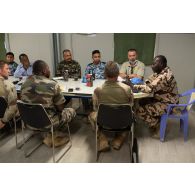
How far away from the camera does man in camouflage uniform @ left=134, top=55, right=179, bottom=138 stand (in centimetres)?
261

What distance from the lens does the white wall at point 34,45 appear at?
4.53 m

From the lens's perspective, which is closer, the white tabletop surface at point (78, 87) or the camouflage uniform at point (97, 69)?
the white tabletop surface at point (78, 87)

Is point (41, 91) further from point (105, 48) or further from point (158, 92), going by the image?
point (105, 48)

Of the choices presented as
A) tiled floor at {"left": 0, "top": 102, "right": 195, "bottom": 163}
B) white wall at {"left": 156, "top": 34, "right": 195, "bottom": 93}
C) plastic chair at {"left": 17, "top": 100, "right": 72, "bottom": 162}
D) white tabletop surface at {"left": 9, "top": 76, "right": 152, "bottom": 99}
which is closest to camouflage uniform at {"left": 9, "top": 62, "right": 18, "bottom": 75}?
white tabletop surface at {"left": 9, "top": 76, "right": 152, "bottom": 99}

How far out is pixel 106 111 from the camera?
2154 millimetres

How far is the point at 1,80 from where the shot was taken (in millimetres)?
2584

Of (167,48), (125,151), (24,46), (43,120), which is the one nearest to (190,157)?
(125,151)

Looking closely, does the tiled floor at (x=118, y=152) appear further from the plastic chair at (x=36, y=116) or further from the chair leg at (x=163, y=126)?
the plastic chair at (x=36, y=116)

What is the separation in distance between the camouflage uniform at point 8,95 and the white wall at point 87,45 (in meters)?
2.07

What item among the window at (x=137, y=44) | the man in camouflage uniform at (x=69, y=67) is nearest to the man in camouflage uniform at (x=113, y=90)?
the man in camouflage uniform at (x=69, y=67)

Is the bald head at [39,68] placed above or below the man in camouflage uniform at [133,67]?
above

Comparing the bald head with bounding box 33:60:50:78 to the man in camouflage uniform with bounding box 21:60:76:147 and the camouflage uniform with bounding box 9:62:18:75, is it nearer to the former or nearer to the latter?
the man in camouflage uniform with bounding box 21:60:76:147

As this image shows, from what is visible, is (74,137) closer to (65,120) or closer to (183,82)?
(65,120)

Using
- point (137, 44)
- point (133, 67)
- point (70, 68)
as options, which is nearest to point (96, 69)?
point (70, 68)
